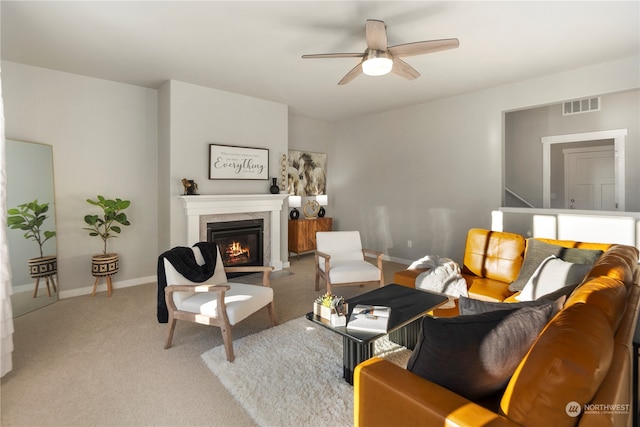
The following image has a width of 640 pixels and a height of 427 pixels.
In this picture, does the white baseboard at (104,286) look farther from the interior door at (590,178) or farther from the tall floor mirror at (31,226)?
the interior door at (590,178)

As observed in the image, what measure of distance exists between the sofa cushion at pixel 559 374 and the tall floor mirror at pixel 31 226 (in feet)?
14.6

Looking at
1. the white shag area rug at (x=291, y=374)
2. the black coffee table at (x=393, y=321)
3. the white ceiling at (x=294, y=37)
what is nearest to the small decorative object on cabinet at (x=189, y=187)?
the white ceiling at (x=294, y=37)

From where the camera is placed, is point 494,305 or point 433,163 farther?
point 433,163

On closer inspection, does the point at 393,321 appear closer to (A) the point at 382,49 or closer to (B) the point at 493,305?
(B) the point at 493,305

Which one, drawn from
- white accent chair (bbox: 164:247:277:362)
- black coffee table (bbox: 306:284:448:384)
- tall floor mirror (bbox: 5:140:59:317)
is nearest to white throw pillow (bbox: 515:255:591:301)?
black coffee table (bbox: 306:284:448:384)

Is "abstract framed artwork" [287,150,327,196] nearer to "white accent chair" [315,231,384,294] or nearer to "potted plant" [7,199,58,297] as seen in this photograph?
"white accent chair" [315,231,384,294]

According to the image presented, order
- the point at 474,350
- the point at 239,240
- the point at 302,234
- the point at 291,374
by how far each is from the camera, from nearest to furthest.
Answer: the point at 474,350, the point at 291,374, the point at 239,240, the point at 302,234

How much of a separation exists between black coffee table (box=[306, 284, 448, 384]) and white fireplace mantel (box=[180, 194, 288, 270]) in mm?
2716

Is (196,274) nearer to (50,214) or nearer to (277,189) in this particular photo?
(50,214)

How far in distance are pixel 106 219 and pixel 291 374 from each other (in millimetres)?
3187

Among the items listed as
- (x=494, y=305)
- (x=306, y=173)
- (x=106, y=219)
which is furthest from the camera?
(x=306, y=173)

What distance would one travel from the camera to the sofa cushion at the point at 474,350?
1245 mm

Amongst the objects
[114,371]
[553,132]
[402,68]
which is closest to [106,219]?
[114,371]

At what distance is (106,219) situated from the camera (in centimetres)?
407
